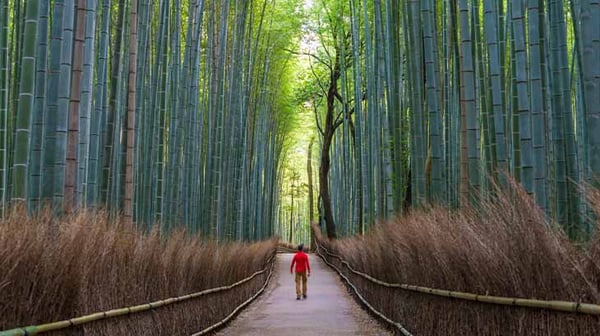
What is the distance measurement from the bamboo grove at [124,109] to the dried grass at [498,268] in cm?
237

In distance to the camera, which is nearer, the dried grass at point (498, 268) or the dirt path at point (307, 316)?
the dried grass at point (498, 268)

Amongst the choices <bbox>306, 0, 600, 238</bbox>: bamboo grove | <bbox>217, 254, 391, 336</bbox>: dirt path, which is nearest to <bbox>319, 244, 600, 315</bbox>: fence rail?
<bbox>306, 0, 600, 238</bbox>: bamboo grove

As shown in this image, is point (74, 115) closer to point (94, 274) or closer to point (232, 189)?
point (94, 274)

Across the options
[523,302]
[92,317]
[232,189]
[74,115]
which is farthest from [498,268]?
[232,189]

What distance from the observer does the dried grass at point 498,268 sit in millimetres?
2633

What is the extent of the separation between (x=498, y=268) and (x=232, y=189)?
9151mm

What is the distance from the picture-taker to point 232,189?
1230cm

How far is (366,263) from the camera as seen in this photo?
30.8 feet

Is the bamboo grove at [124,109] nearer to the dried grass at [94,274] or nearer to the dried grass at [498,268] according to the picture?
the dried grass at [94,274]

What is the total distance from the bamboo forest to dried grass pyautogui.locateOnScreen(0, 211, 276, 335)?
14 millimetres

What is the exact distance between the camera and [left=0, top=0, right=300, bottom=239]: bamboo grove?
13.9 ft

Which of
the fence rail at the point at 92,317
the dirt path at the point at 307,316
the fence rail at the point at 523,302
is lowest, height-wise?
the dirt path at the point at 307,316

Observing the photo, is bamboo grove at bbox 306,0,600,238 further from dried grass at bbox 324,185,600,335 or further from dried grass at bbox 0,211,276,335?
dried grass at bbox 0,211,276,335

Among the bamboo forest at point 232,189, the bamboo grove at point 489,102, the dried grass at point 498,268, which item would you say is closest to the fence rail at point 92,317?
the bamboo forest at point 232,189
